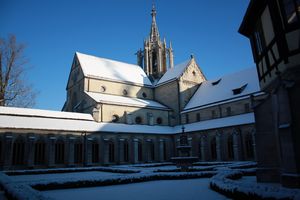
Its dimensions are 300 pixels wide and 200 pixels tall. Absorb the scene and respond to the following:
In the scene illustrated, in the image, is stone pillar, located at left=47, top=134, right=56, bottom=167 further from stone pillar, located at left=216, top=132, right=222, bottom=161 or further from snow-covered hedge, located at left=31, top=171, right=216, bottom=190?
stone pillar, located at left=216, top=132, right=222, bottom=161

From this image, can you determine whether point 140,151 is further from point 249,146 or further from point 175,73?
point 175,73

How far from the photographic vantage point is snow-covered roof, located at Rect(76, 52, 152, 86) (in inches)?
1841

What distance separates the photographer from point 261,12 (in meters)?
14.5

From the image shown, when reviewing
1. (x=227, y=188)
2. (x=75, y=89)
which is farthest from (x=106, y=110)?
(x=227, y=188)

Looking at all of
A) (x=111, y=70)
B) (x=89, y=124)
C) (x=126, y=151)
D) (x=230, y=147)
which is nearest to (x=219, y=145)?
(x=230, y=147)

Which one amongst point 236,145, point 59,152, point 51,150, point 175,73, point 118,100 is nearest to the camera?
point 51,150

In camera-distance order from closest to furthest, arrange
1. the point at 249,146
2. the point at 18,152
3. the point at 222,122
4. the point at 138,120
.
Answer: the point at 18,152 < the point at 249,146 < the point at 222,122 < the point at 138,120

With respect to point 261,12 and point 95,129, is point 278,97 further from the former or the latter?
point 95,129

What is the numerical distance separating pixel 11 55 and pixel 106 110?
16.5 m

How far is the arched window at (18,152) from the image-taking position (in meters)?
30.3

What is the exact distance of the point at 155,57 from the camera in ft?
209

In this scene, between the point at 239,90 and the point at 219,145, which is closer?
the point at 219,145

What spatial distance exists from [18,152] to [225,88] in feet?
107

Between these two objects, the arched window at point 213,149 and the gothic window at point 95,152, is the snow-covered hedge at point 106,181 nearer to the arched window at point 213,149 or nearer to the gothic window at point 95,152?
the arched window at point 213,149
